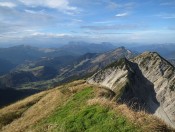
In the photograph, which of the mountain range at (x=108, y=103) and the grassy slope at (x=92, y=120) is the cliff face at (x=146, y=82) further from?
the grassy slope at (x=92, y=120)

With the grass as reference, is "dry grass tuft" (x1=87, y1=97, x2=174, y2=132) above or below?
above

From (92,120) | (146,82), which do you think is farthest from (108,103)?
(146,82)

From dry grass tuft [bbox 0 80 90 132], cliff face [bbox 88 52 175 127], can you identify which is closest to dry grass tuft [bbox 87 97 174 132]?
dry grass tuft [bbox 0 80 90 132]

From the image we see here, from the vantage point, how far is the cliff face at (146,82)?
77.6m

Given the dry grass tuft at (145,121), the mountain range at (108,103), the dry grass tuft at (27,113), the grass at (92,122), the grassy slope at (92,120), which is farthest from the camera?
the dry grass tuft at (27,113)

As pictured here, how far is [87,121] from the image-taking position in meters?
23.8

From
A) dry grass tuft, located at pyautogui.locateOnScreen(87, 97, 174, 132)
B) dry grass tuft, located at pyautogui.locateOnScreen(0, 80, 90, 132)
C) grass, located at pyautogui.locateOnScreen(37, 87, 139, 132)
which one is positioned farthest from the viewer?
dry grass tuft, located at pyautogui.locateOnScreen(0, 80, 90, 132)

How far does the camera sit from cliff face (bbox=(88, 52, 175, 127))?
77.6 meters

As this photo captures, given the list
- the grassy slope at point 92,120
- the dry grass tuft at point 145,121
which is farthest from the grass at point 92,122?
the dry grass tuft at point 145,121

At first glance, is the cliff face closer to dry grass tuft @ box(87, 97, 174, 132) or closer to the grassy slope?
the grassy slope

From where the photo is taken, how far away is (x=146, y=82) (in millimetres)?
95000

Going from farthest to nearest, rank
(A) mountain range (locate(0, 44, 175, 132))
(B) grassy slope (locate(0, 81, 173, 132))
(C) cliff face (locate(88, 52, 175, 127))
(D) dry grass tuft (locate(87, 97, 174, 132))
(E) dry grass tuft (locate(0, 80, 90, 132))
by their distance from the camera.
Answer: (C) cliff face (locate(88, 52, 175, 127))
(E) dry grass tuft (locate(0, 80, 90, 132))
(A) mountain range (locate(0, 44, 175, 132))
(B) grassy slope (locate(0, 81, 173, 132))
(D) dry grass tuft (locate(87, 97, 174, 132))

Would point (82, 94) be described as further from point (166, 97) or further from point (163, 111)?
point (166, 97)

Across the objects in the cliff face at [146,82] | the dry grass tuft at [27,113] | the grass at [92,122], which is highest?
the grass at [92,122]
